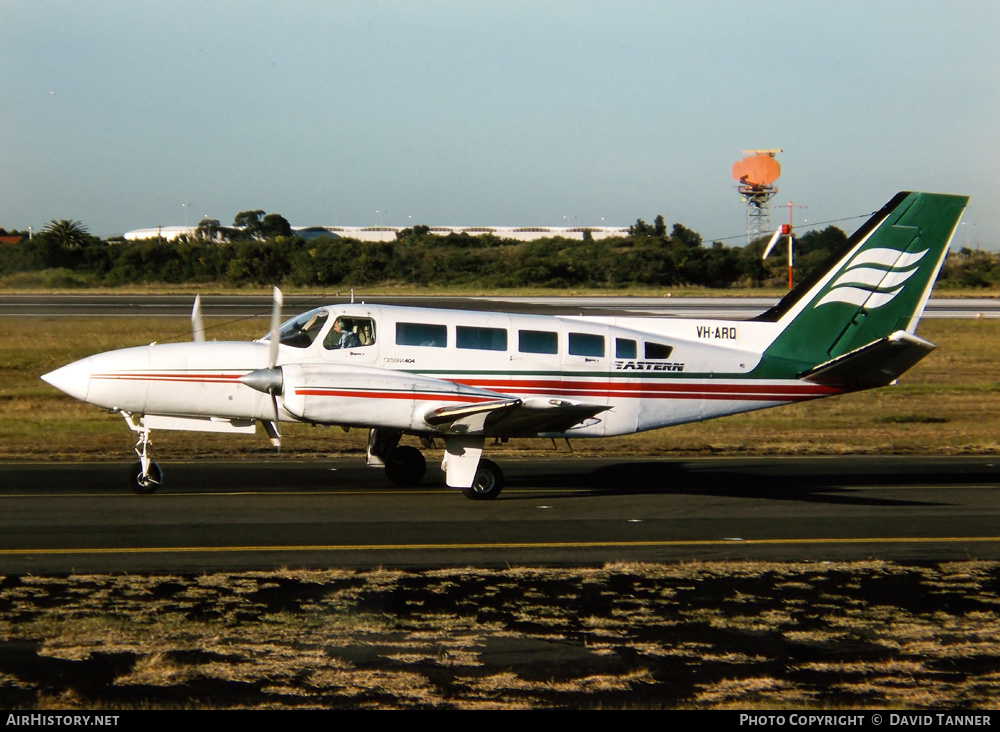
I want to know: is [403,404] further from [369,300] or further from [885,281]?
[369,300]

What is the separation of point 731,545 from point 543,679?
5503mm

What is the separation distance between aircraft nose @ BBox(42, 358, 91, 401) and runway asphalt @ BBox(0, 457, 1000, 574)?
1531mm

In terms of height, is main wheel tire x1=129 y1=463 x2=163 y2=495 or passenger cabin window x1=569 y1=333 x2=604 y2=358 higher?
passenger cabin window x1=569 y1=333 x2=604 y2=358

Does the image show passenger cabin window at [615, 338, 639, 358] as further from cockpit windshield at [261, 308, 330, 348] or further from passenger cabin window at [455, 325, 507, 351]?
cockpit windshield at [261, 308, 330, 348]

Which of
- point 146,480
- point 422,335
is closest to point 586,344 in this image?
point 422,335

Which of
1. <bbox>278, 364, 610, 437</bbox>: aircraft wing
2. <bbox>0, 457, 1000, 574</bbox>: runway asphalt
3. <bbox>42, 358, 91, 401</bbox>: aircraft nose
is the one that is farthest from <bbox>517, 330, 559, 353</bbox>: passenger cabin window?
<bbox>42, 358, 91, 401</bbox>: aircraft nose

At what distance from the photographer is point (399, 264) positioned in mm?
74125

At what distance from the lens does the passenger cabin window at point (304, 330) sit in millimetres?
14672

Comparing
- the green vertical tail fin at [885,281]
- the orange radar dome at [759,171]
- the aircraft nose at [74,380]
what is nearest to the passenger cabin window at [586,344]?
the green vertical tail fin at [885,281]

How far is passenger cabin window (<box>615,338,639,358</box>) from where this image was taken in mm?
15742

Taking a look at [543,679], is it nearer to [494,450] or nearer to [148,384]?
[148,384]

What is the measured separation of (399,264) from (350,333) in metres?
59.9

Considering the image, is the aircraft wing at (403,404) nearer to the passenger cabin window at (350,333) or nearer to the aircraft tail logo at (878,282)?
the passenger cabin window at (350,333)

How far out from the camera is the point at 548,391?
15461mm
